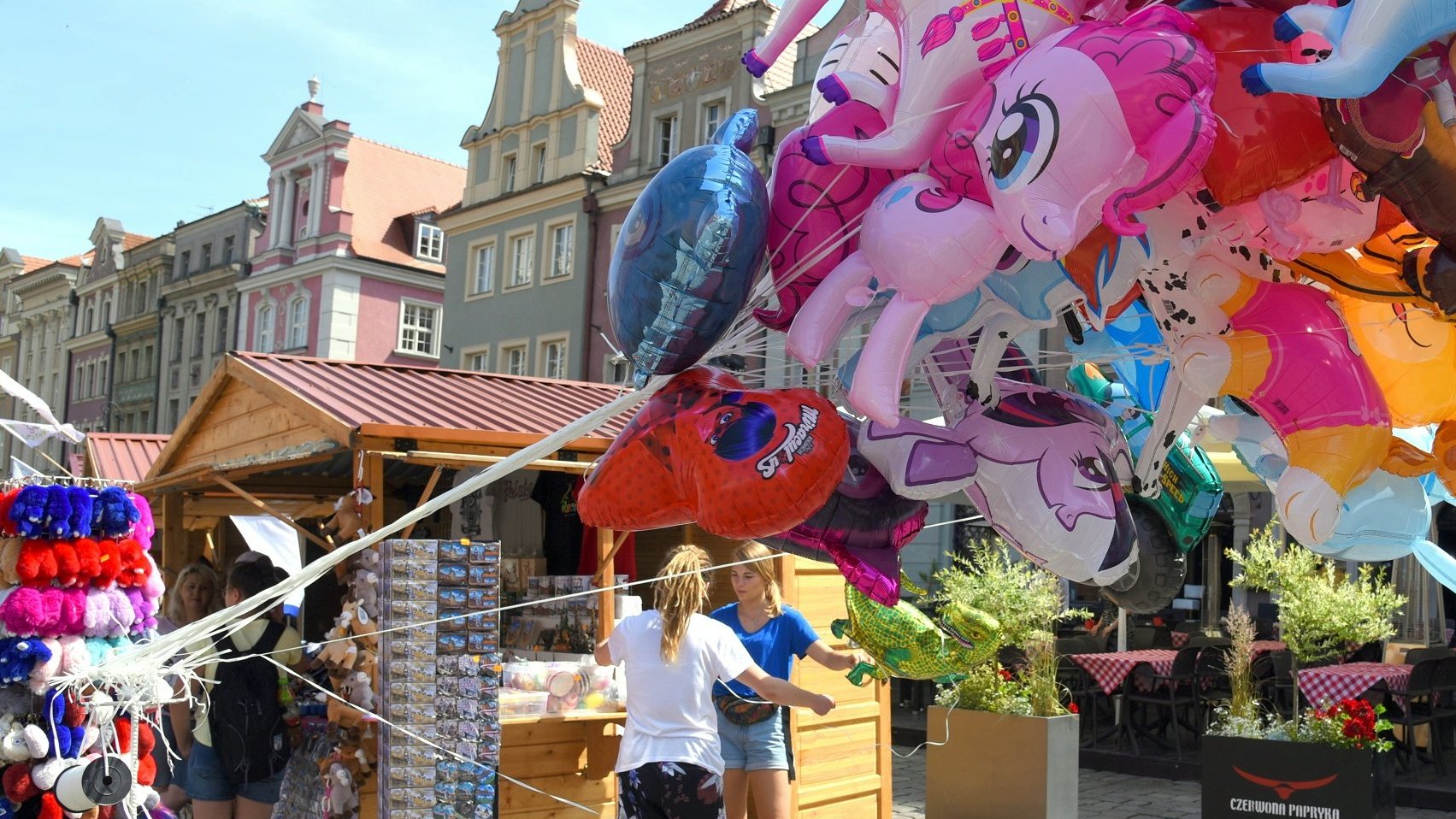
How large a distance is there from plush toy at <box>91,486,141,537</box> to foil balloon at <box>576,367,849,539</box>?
8.16 ft

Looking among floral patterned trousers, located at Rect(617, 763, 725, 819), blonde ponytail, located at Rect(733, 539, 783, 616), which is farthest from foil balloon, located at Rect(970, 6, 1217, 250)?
blonde ponytail, located at Rect(733, 539, 783, 616)

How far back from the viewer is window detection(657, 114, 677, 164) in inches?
928

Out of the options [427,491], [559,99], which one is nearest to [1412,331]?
[427,491]

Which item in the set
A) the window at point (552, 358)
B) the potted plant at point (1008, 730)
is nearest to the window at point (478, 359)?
the window at point (552, 358)

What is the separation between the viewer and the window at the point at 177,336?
37.8 m

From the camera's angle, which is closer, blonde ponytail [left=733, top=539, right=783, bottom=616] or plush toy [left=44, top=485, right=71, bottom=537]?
plush toy [left=44, top=485, right=71, bottom=537]

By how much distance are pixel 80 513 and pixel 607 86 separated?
79.6 ft

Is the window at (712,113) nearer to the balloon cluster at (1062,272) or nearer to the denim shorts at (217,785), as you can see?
the denim shorts at (217,785)

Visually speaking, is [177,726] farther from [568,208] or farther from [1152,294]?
[568,208]

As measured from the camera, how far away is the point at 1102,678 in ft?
32.6

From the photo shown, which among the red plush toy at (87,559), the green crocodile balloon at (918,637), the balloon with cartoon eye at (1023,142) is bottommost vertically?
the green crocodile balloon at (918,637)

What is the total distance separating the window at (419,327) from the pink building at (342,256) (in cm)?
2

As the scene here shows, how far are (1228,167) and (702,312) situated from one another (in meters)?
1.08

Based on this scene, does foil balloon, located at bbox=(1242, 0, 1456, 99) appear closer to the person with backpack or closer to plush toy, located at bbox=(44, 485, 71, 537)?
plush toy, located at bbox=(44, 485, 71, 537)
